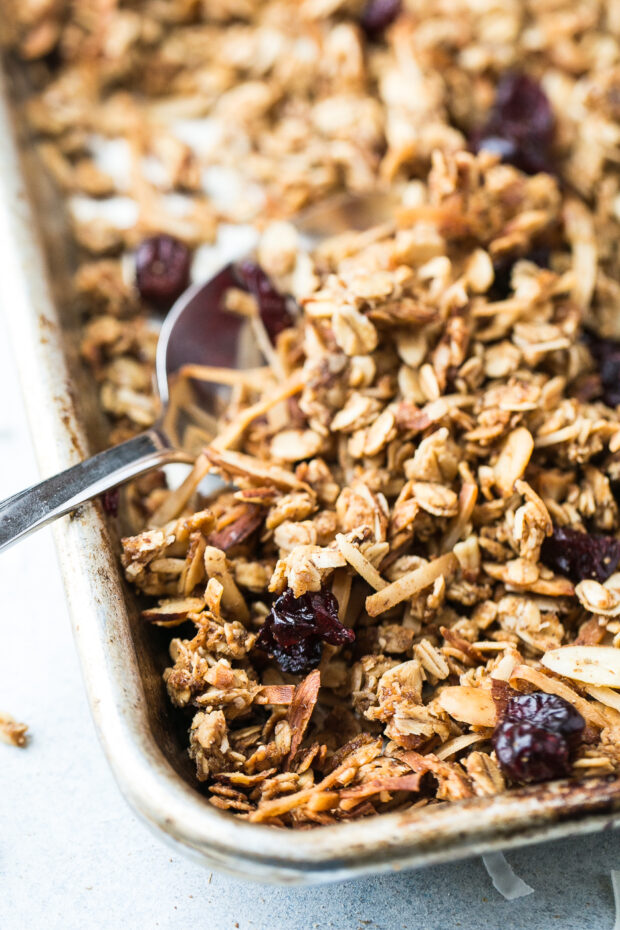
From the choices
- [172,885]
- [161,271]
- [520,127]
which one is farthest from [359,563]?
[520,127]

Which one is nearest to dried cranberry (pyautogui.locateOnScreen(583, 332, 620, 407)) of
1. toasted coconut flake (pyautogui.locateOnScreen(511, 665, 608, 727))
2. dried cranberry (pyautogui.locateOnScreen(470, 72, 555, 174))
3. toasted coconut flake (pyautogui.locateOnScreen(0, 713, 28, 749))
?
dried cranberry (pyautogui.locateOnScreen(470, 72, 555, 174))

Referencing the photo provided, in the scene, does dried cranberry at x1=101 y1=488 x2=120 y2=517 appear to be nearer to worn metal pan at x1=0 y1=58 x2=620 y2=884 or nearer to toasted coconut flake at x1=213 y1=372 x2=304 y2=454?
worn metal pan at x1=0 y1=58 x2=620 y2=884

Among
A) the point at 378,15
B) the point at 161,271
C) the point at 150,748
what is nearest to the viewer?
the point at 150,748

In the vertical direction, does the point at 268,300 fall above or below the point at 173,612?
above

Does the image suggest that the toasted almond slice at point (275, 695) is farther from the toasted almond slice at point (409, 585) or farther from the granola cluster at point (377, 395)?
the toasted almond slice at point (409, 585)

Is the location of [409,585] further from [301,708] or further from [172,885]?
[172,885]

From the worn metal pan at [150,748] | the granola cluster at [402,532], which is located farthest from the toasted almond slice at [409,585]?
the worn metal pan at [150,748]

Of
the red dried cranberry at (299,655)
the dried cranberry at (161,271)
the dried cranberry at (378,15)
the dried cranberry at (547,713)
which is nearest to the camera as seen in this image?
the dried cranberry at (547,713)
